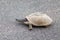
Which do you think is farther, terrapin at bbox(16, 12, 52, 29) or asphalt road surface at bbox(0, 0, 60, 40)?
terrapin at bbox(16, 12, 52, 29)

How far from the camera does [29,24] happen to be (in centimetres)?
297

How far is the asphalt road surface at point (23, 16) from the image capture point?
2.73 m

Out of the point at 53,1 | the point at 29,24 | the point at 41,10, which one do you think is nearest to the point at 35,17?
the point at 29,24

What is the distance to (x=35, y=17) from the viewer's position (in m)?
2.97

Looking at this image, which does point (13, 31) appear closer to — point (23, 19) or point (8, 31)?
point (8, 31)

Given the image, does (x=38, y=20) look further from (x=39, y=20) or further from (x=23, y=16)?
(x=23, y=16)

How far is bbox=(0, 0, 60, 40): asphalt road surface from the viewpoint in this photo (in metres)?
2.73

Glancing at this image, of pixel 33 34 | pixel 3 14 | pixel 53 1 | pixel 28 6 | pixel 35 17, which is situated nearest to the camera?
pixel 33 34

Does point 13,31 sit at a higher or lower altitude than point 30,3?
lower

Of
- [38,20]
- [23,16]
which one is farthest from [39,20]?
[23,16]

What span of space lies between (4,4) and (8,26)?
3.10ft

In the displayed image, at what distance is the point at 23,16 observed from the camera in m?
3.28

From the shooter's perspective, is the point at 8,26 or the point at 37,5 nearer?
the point at 8,26

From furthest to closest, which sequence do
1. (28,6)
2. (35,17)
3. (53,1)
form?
(53,1)
(28,6)
(35,17)
